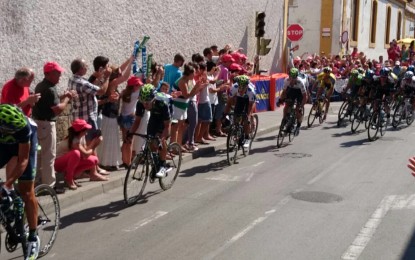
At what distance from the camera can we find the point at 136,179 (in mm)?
7836

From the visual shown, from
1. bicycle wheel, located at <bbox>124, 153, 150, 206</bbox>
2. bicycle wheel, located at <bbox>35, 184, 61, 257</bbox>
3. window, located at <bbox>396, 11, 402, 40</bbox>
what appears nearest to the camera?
bicycle wheel, located at <bbox>35, 184, 61, 257</bbox>

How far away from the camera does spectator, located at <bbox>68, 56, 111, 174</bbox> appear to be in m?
8.12

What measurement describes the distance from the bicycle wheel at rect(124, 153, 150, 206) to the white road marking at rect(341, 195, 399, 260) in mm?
3090

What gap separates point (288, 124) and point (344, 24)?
76.2 ft

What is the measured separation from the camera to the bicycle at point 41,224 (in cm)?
511

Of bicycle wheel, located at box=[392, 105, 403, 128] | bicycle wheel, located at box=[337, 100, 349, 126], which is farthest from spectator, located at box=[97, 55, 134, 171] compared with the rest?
bicycle wheel, located at box=[392, 105, 403, 128]

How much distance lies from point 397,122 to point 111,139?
9769 millimetres

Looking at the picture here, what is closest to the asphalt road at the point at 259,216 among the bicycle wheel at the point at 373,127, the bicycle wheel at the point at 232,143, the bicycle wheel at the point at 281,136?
the bicycle wheel at the point at 232,143

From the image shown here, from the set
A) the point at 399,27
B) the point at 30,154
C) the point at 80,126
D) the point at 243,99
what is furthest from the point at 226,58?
the point at 399,27

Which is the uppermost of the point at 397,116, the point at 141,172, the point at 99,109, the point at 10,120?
the point at 10,120

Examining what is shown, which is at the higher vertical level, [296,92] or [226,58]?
[226,58]

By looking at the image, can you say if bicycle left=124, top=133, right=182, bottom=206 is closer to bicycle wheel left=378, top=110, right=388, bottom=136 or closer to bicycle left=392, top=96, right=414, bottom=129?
bicycle wheel left=378, top=110, right=388, bottom=136

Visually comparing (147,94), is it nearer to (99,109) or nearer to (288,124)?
(99,109)

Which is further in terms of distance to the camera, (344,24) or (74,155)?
(344,24)
